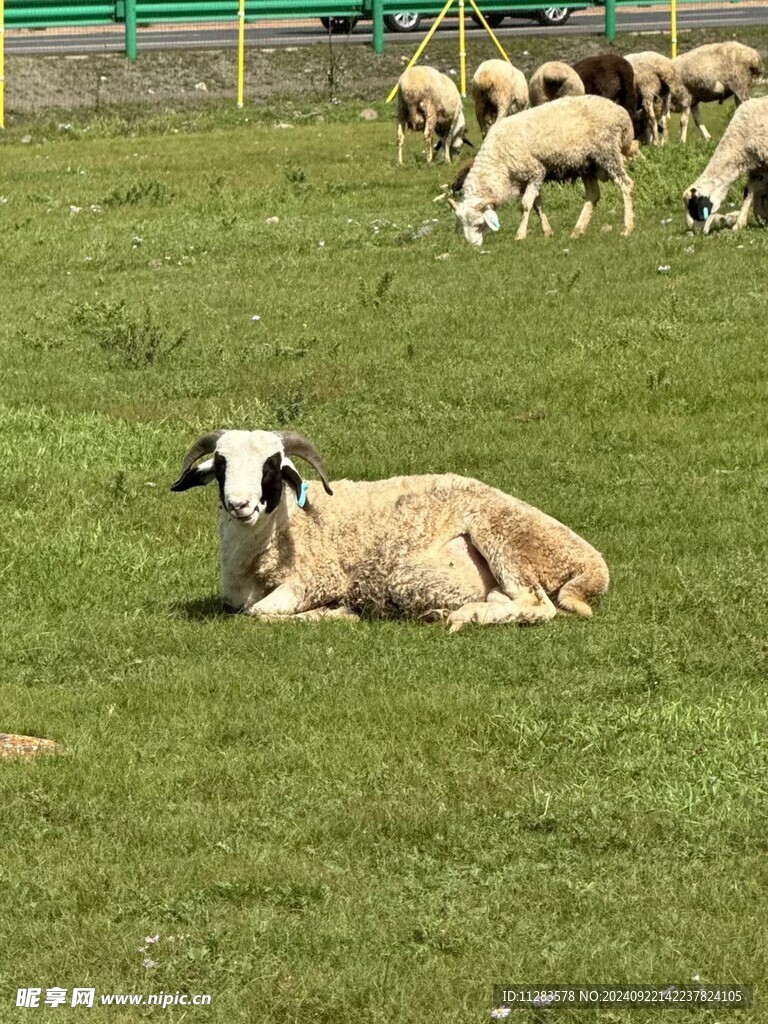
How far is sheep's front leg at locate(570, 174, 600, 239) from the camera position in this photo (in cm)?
2059

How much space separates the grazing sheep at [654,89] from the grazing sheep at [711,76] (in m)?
0.18

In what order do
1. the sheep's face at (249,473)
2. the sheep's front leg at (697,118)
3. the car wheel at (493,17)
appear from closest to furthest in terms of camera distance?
the sheep's face at (249,473)
the sheep's front leg at (697,118)
the car wheel at (493,17)

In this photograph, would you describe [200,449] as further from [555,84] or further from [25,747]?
[555,84]

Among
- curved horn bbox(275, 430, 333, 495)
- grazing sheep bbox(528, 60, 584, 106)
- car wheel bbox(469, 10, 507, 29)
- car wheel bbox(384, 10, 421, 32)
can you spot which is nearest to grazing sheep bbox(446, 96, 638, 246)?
grazing sheep bbox(528, 60, 584, 106)

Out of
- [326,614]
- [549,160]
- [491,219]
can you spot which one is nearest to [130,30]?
[549,160]

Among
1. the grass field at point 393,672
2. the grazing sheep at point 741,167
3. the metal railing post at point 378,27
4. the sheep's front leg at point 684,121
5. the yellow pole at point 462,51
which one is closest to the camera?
the grass field at point 393,672

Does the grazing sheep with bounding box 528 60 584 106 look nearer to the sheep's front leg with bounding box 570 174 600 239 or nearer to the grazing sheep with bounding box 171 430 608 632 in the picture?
the sheep's front leg with bounding box 570 174 600 239

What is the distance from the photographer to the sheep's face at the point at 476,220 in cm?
2059

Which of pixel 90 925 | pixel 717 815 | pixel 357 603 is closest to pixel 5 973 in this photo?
pixel 90 925

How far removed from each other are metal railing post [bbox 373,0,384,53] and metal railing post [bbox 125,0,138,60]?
499 cm

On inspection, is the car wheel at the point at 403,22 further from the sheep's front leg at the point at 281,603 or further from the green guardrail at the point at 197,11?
the sheep's front leg at the point at 281,603

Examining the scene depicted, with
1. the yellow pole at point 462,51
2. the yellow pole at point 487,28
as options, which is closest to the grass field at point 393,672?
the yellow pole at point 462,51

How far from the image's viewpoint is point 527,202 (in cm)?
2089

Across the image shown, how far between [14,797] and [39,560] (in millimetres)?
3886
